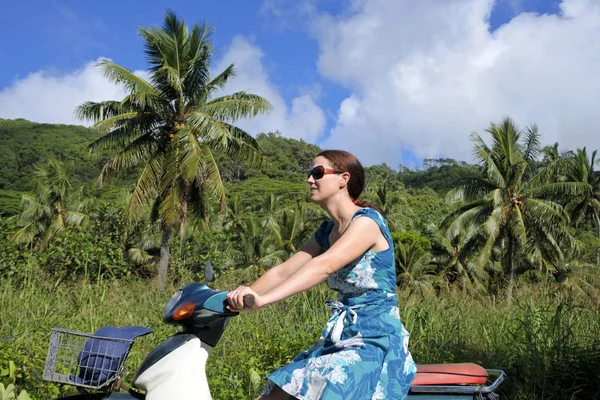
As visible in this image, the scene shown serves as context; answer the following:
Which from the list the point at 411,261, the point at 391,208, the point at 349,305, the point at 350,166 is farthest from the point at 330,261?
the point at 391,208

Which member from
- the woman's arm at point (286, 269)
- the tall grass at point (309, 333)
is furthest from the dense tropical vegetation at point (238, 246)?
the woman's arm at point (286, 269)

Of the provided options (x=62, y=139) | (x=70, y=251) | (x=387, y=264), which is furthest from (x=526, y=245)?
(x=62, y=139)

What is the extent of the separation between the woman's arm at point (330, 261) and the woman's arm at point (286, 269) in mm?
419

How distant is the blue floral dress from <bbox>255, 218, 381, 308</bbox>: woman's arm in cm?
6

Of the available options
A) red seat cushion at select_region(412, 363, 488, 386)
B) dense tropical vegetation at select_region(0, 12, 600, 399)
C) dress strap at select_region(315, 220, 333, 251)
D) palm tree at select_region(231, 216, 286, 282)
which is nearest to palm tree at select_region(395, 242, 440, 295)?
dense tropical vegetation at select_region(0, 12, 600, 399)

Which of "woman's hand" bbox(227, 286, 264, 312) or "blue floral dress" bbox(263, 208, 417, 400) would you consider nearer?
"woman's hand" bbox(227, 286, 264, 312)

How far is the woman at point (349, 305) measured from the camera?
2098 millimetres

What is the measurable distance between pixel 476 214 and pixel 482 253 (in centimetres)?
226

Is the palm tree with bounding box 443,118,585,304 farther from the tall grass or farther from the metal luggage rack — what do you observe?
the metal luggage rack

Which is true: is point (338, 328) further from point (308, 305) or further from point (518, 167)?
point (518, 167)

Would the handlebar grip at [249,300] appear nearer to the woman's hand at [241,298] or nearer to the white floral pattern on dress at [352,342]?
the woman's hand at [241,298]

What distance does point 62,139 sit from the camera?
84.0 metres

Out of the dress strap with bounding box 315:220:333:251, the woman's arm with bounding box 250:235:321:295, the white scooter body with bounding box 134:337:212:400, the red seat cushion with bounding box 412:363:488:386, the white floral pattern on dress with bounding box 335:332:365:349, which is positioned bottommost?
the white scooter body with bounding box 134:337:212:400

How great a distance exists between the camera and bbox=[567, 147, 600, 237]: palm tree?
4781 cm
